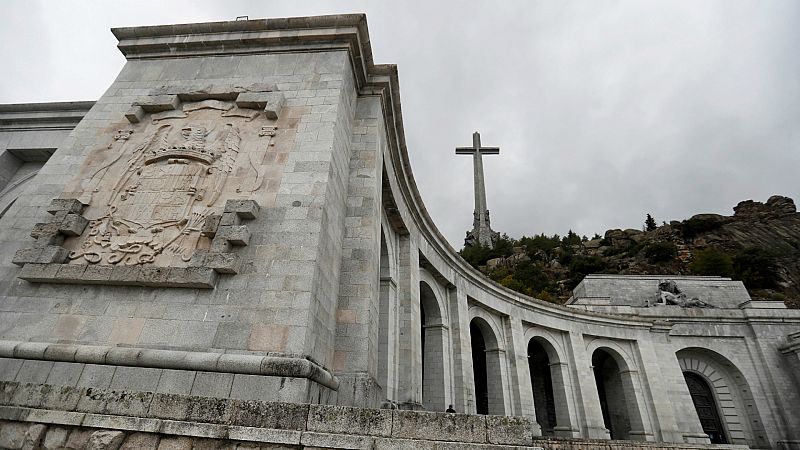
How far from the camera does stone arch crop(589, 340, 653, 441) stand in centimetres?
2014

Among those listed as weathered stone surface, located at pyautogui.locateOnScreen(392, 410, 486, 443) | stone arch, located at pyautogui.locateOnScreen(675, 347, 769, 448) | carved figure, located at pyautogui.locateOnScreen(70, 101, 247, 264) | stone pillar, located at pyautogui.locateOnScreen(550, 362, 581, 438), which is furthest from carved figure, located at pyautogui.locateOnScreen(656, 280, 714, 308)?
carved figure, located at pyautogui.locateOnScreen(70, 101, 247, 264)

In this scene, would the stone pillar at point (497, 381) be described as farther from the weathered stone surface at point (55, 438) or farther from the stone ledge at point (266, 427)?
the weathered stone surface at point (55, 438)

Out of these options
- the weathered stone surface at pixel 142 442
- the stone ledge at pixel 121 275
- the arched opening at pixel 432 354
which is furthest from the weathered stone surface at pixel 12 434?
the arched opening at pixel 432 354

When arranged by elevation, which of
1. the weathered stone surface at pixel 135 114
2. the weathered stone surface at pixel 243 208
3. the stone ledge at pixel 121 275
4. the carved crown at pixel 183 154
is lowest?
the stone ledge at pixel 121 275

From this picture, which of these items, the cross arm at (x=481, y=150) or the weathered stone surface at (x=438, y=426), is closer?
the weathered stone surface at (x=438, y=426)


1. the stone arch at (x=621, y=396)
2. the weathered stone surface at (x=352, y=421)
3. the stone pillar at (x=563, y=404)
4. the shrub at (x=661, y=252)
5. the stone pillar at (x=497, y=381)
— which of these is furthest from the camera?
the shrub at (x=661, y=252)

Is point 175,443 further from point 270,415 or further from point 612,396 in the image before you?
point 612,396

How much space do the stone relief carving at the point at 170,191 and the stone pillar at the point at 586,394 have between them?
18941 millimetres

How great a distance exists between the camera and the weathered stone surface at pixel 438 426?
314cm

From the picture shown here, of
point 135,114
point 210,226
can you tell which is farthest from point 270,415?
point 135,114

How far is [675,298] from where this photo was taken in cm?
2398

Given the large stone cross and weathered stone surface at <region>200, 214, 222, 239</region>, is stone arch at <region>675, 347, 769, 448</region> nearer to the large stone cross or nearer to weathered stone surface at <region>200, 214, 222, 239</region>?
weathered stone surface at <region>200, 214, 222, 239</region>

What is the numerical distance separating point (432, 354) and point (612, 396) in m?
15.8

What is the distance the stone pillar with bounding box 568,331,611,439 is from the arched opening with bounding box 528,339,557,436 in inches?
73.0
